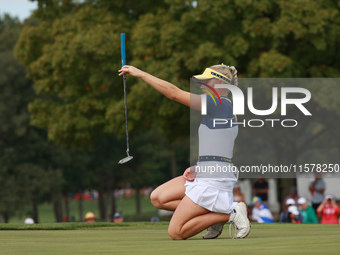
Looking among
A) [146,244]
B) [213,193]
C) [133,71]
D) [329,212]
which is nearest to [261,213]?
[329,212]

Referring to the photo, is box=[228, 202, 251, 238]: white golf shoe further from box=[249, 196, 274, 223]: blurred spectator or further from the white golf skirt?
box=[249, 196, 274, 223]: blurred spectator

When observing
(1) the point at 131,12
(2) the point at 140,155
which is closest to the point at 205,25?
(1) the point at 131,12

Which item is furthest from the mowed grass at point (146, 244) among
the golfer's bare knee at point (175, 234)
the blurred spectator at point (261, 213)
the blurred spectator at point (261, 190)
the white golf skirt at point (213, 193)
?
the blurred spectator at point (261, 190)

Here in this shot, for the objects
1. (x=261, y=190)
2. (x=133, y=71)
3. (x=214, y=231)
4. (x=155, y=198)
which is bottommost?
(x=261, y=190)

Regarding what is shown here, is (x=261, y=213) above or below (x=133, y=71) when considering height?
below

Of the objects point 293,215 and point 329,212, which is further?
point 329,212

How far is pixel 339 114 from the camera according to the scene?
21828mm

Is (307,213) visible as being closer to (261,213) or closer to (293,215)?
(293,215)

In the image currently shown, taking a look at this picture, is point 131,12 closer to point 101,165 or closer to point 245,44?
point 245,44

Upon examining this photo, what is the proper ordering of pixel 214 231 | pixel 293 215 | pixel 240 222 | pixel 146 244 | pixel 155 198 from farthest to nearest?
pixel 293 215
pixel 155 198
pixel 214 231
pixel 240 222
pixel 146 244

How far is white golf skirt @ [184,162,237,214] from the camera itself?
7.55 m

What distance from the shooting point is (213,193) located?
757cm

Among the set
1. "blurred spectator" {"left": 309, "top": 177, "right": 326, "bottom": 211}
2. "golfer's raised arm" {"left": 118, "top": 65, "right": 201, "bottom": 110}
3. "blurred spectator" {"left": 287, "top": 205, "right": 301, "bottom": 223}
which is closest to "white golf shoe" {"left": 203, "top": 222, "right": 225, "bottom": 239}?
"golfer's raised arm" {"left": 118, "top": 65, "right": 201, "bottom": 110}

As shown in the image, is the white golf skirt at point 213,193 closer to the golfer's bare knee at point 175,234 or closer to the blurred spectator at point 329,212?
the golfer's bare knee at point 175,234
